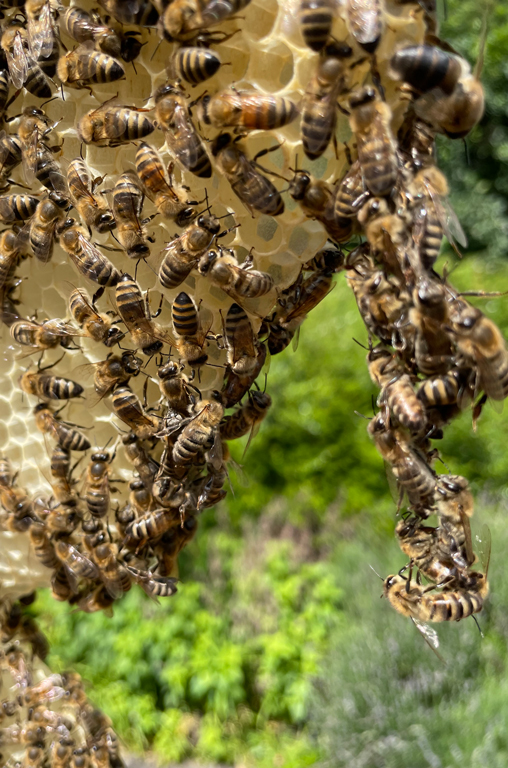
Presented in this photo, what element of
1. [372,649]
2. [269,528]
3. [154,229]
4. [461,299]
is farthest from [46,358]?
[269,528]

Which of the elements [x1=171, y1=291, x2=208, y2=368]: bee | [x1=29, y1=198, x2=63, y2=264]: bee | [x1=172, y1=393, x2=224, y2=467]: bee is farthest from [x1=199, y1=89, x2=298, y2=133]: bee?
Result: [x1=172, y1=393, x2=224, y2=467]: bee

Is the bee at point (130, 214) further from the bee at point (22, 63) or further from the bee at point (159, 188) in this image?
the bee at point (22, 63)

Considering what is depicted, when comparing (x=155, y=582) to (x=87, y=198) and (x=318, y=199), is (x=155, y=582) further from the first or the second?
(x=318, y=199)

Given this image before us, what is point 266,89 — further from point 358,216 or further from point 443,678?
point 443,678

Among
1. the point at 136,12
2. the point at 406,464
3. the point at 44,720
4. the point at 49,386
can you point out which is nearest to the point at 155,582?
the point at 49,386

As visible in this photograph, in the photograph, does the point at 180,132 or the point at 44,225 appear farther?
the point at 44,225
